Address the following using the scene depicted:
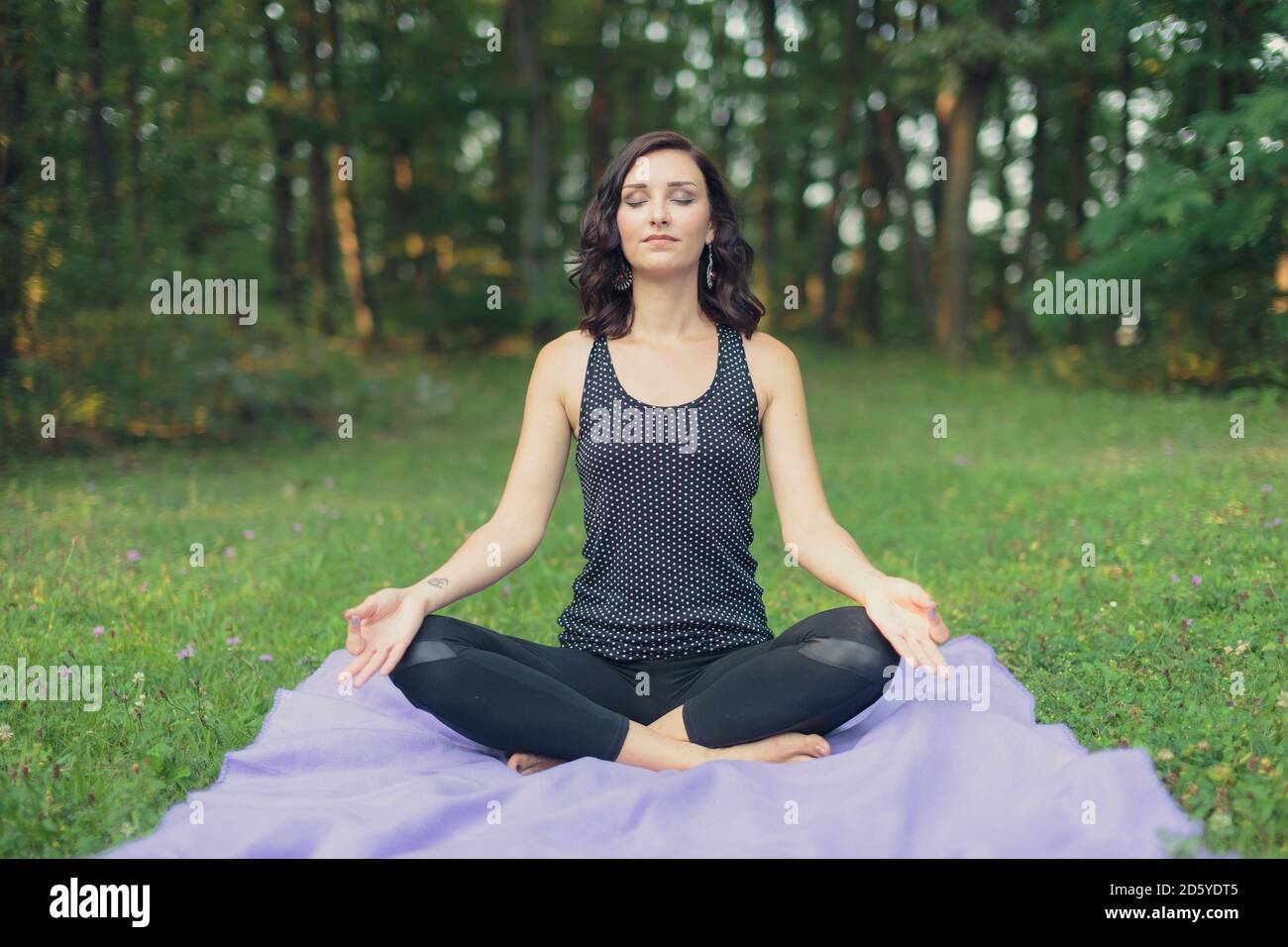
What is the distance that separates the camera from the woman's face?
3.47 metres

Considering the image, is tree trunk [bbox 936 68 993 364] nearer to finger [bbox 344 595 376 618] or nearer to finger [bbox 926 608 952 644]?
finger [bbox 926 608 952 644]

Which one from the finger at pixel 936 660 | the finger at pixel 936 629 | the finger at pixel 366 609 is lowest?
the finger at pixel 936 660

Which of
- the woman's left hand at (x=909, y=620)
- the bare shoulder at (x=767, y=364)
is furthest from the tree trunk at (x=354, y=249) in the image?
the woman's left hand at (x=909, y=620)

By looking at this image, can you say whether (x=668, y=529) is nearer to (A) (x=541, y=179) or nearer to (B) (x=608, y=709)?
(B) (x=608, y=709)

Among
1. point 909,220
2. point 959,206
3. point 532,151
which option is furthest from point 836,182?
point 532,151

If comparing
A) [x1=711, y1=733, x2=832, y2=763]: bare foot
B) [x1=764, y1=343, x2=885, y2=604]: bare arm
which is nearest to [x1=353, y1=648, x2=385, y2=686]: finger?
[x1=711, y1=733, x2=832, y2=763]: bare foot

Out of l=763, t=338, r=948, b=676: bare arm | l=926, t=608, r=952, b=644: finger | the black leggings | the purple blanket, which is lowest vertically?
the purple blanket

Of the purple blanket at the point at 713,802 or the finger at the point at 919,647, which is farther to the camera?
the finger at the point at 919,647

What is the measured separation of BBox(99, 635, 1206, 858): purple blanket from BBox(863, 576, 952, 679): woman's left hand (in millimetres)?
309

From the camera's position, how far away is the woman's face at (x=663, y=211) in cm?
347

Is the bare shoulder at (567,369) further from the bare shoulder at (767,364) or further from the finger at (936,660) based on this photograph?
the finger at (936,660)

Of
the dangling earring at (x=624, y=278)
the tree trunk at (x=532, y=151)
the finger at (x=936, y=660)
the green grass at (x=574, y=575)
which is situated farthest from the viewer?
the tree trunk at (x=532, y=151)
